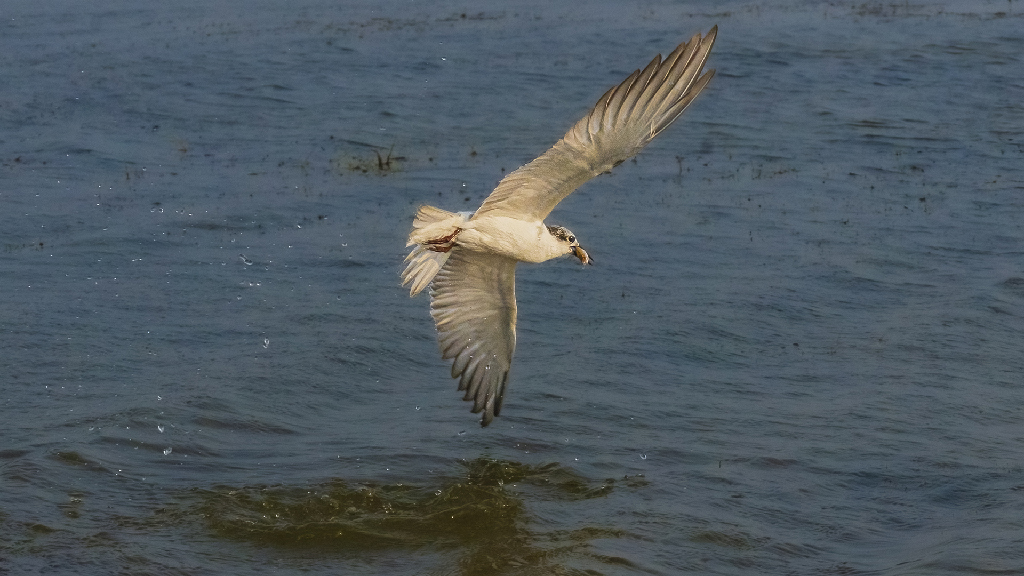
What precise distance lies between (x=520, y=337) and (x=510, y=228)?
10.4 ft

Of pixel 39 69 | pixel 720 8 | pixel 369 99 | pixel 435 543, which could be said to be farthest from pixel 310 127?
pixel 720 8

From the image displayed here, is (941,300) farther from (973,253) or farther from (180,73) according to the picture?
(180,73)

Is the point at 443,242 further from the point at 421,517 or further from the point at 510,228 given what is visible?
the point at 421,517

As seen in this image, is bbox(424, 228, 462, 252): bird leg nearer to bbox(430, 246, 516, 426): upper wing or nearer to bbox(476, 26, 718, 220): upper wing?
bbox(430, 246, 516, 426): upper wing

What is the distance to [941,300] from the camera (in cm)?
1086

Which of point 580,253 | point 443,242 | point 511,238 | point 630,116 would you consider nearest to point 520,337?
point 580,253

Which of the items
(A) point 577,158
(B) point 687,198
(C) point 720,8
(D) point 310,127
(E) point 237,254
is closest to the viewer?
(A) point 577,158

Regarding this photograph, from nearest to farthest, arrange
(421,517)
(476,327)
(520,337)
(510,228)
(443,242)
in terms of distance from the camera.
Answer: (510,228) < (443,242) < (421,517) < (476,327) < (520,337)

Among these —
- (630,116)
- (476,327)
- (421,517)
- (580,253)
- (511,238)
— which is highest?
(630,116)

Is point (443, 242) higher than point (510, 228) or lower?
lower

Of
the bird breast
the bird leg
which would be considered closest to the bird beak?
the bird breast

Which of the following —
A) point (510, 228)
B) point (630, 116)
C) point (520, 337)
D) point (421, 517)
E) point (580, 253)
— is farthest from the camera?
point (520, 337)

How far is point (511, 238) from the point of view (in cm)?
693

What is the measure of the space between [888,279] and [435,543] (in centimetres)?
585
